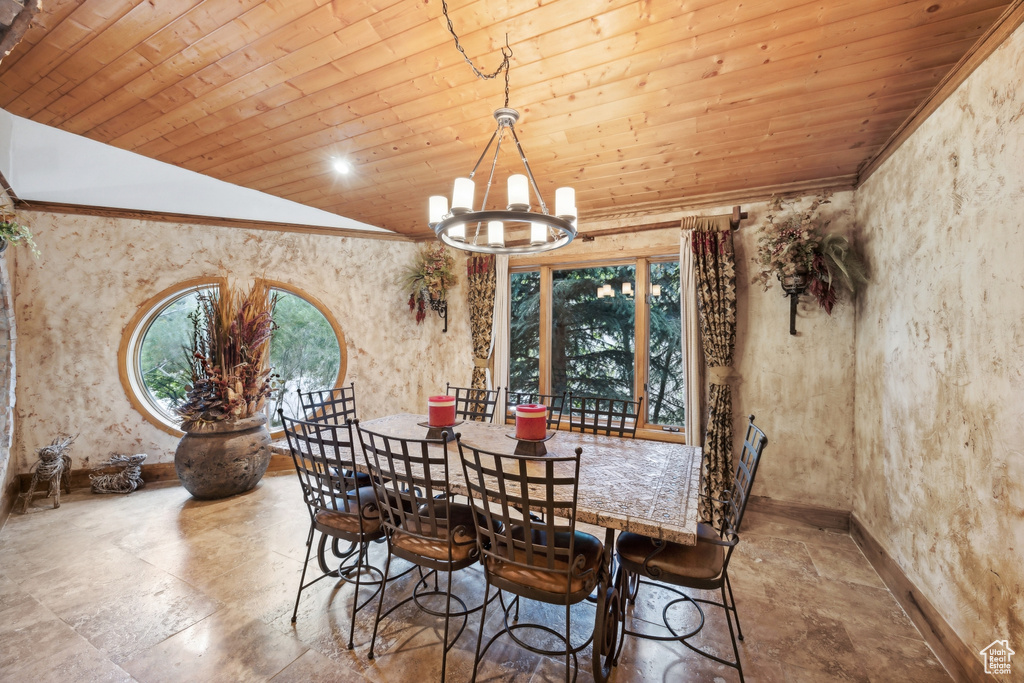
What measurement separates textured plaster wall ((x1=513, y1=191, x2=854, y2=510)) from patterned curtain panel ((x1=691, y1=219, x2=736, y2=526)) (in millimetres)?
160

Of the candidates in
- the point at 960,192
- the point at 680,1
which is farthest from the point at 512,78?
the point at 960,192

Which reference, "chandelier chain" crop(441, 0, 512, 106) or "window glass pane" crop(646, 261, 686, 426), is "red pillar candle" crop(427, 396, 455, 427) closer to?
"chandelier chain" crop(441, 0, 512, 106)

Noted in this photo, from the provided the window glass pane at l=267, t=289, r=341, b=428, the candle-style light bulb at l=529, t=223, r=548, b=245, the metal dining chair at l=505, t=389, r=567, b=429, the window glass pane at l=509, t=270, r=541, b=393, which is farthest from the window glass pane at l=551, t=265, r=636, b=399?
the window glass pane at l=267, t=289, r=341, b=428

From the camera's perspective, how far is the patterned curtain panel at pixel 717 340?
3.19 metres

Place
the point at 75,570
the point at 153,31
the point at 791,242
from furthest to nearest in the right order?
1. the point at 791,242
2. the point at 75,570
3. the point at 153,31

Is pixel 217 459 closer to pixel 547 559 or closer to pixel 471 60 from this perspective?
pixel 547 559

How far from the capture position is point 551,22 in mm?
1767

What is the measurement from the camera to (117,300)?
373 cm

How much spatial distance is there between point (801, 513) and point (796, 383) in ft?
3.30

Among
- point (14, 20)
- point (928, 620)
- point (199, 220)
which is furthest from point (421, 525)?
point (199, 220)

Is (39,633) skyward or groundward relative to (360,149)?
groundward

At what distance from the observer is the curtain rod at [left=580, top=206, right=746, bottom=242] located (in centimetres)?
326

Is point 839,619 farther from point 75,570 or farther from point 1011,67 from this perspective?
point 75,570

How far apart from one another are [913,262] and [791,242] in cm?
73
